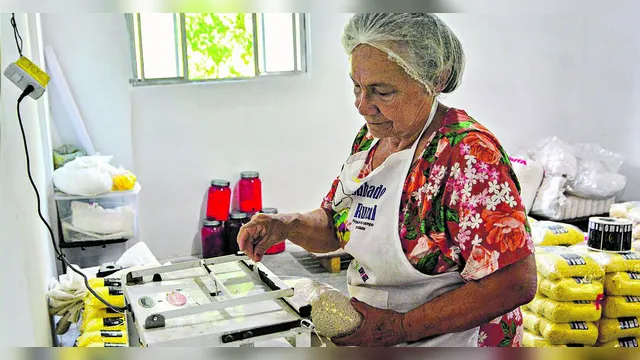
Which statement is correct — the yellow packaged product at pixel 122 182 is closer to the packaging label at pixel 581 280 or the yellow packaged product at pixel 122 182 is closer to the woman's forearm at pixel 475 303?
the woman's forearm at pixel 475 303

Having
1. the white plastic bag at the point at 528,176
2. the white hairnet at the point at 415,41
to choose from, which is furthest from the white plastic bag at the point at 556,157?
the white hairnet at the point at 415,41

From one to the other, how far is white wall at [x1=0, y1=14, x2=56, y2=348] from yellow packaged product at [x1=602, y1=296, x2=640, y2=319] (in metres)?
1.57

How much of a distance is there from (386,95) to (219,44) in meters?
0.95

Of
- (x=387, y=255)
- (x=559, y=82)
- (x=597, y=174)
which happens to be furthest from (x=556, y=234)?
(x=387, y=255)

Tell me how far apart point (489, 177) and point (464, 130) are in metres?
0.10

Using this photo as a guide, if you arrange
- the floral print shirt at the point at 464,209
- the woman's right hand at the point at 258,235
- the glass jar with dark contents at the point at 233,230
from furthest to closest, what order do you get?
the glass jar with dark contents at the point at 233,230, the woman's right hand at the point at 258,235, the floral print shirt at the point at 464,209

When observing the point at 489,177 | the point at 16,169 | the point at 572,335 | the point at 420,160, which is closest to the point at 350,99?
Answer: the point at 420,160

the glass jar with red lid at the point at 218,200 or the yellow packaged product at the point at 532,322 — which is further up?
the glass jar with red lid at the point at 218,200

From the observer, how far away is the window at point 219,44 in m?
1.65

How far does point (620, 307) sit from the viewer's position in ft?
5.82

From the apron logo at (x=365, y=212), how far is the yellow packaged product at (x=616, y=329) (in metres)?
0.93

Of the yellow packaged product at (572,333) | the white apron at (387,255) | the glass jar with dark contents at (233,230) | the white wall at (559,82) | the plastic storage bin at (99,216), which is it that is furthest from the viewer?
the plastic storage bin at (99,216)

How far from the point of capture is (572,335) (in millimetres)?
1767

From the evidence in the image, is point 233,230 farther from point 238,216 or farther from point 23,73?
point 23,73
